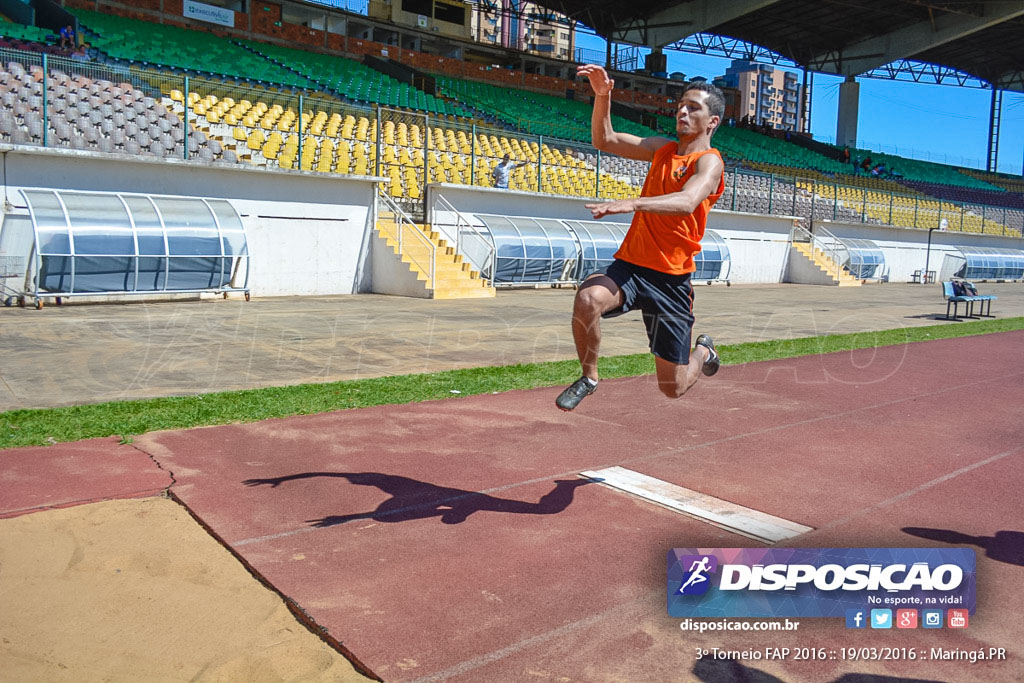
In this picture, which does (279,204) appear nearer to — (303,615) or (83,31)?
(83,31)

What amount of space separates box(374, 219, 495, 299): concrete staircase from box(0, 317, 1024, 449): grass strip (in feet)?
32.2

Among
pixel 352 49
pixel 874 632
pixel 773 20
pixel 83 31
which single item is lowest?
pixel 874 632

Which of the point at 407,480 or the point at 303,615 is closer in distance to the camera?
the point at 303,615

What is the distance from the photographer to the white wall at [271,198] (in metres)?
17.1

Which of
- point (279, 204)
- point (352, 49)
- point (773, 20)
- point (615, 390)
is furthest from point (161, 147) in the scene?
point (773, 20)

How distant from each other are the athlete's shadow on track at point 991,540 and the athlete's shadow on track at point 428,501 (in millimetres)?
2235

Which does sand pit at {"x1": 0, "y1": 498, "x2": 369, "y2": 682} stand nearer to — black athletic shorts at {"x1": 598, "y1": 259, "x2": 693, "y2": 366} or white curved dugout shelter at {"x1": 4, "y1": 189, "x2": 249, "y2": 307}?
black athletic shorts at {"x1": 598, "y1": 259, "x2": 693, "y2": 366}

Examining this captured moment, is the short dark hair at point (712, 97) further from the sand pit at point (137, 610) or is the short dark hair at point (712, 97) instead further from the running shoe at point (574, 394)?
the sand pit at point (137, 610)

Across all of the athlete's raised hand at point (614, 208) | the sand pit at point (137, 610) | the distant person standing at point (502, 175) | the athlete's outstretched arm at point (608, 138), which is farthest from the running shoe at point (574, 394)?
the distant person standing at point (502, 175)

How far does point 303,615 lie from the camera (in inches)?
149

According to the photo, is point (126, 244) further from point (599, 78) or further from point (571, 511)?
point (571, 511)

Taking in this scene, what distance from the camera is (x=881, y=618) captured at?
12.8ft

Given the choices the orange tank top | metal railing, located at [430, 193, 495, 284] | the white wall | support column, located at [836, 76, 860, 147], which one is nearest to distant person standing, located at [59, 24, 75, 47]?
the white wall

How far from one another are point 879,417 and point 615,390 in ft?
9.53
